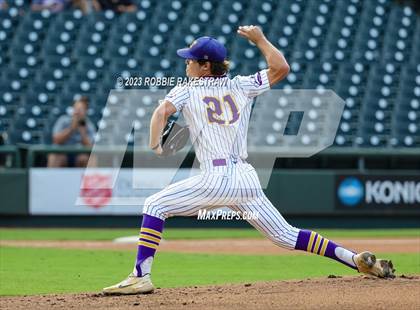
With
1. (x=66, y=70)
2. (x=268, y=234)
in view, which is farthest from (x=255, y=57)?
(x=268, y=234)

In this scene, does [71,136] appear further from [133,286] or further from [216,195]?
[216,195]

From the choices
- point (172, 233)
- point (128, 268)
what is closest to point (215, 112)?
point (128, 268)

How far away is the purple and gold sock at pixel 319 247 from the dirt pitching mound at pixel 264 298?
0.74 feet

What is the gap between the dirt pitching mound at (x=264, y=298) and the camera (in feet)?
18.6

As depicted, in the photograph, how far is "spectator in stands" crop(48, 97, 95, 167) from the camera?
45.6ft

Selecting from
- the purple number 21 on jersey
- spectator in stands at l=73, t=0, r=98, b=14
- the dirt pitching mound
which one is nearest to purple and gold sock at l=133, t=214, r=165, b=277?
the dirt pitching mound

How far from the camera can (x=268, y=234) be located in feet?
20.6

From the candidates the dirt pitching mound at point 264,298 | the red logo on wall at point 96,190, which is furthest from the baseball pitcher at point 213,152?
the red logo on wall at point 96,190

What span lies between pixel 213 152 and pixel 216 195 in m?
0.30

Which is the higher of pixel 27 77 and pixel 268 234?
pixel 27 77

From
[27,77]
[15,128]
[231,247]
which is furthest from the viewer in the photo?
[27,77]

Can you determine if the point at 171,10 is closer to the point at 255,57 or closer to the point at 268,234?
the point at 255,57

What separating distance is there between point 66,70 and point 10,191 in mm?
3371

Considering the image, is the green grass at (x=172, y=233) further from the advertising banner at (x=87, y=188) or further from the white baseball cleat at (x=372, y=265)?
the white baseball cleat at (x=372, y=265)
